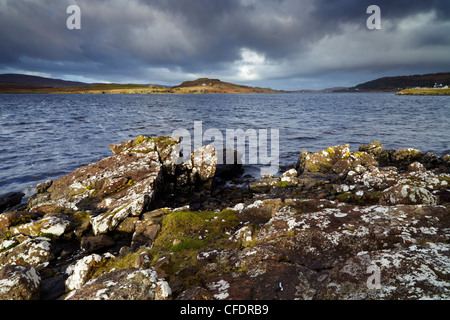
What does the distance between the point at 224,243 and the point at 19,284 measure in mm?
5618

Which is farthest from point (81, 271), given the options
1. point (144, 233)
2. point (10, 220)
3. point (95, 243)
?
point (10, 220)

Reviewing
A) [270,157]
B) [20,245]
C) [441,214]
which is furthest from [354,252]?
[270,157]

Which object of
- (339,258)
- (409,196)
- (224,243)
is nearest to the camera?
(339,258)

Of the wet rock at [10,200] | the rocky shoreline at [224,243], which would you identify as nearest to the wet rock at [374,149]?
the rocky shoreline at [224,243]

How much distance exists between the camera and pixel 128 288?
15.7 feet

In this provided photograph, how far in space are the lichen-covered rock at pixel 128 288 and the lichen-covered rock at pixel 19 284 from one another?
6.43 ft

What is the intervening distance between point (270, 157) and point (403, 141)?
20250 mm

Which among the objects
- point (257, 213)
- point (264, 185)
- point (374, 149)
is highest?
point (374, 149)

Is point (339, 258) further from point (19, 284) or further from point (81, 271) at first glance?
point (19, 284)

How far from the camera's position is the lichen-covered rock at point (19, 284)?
18.5ft

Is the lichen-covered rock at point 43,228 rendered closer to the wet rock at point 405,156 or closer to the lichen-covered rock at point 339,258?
the lichen-covered rock at point 339,258

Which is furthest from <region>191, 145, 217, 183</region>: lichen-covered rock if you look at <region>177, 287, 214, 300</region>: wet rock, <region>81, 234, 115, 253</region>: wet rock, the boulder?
<region>177, 287, 214, 300</region>: wet rock

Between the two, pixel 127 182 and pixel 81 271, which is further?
pixel 127 182
